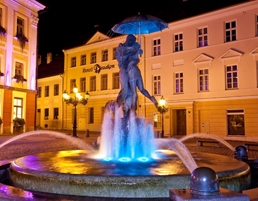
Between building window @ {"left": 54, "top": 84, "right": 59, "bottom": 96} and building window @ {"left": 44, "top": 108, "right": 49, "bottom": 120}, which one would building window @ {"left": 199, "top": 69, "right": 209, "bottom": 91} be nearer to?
building window @ {"left": 54, "top": 84, "right": 59, "bottom": 96}

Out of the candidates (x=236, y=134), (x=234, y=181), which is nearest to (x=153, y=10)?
(x=236, y=134)

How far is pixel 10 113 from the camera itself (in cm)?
2353

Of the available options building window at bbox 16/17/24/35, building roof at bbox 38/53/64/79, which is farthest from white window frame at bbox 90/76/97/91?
building window at bbox 16/17/24/35

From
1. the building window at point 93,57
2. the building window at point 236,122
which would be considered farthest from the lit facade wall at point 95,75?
the building window at point 236,122

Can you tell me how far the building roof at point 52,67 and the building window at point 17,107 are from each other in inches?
505

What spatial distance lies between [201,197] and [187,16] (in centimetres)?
2367

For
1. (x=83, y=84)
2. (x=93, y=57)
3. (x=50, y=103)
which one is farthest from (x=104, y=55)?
(x=50, y=103)

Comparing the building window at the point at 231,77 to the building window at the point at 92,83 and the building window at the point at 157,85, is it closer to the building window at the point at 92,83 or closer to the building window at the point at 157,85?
the building window at the point at 157,85

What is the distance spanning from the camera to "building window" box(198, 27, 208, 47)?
2450 centimetres

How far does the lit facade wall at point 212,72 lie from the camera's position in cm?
2191

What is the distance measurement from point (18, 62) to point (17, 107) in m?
3.68

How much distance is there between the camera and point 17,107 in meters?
24.4

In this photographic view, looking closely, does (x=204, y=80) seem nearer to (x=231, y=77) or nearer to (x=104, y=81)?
(x=231, y=77)

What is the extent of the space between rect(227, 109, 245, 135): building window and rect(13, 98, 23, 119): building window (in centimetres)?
1651
